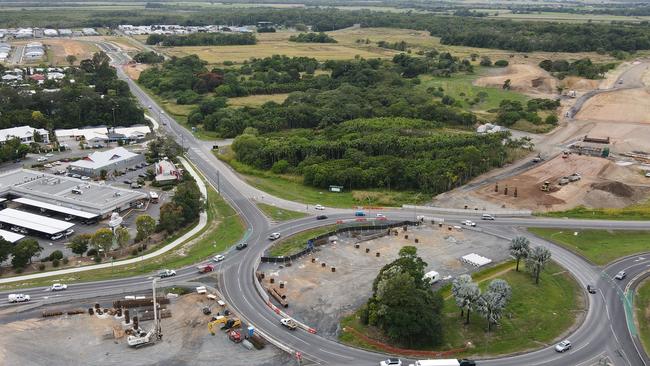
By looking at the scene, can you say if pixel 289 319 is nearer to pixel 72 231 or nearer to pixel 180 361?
pixel 180 361

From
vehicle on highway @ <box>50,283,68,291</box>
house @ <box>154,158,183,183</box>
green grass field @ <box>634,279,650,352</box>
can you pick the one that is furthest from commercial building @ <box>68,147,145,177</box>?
green grass field @ <box>634,279,650,352</box>

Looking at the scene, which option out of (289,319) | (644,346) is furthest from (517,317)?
(289,319)

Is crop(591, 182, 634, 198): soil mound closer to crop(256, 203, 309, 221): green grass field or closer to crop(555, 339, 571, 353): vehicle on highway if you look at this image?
crop(555, 339, 571, 353): vehicle on highway

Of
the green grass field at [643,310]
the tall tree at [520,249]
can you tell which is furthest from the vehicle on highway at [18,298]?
the green grass field at [643,310]

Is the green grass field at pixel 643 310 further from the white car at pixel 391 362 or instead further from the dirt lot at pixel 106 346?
the dirt lot at pixel 106 346

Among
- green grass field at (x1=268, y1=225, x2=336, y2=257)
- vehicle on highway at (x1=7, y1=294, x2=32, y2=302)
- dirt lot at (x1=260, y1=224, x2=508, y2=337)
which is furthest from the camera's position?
green grass field at (x1=268, y1=225, x2=336, y2=257)
